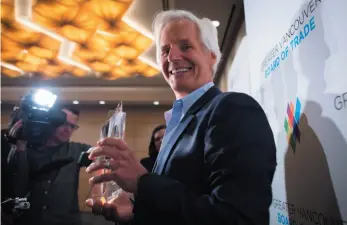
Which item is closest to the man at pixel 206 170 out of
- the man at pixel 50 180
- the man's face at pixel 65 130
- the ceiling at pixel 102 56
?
the man at pixel 50 180

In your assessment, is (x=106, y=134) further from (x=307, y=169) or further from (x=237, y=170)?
(x=307, y=169)

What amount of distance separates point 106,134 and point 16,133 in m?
1.22

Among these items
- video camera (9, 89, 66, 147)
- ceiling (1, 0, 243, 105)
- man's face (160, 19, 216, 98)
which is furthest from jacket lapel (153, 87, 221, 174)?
ceiling (1, 0, 243, 105)

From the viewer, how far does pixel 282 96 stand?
0.95m

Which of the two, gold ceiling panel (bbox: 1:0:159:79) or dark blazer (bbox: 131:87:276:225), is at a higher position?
gold ceiling panel (bbox: 1:0:159:79)

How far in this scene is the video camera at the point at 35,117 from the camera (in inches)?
62.5

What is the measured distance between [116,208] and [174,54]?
1.53 feet

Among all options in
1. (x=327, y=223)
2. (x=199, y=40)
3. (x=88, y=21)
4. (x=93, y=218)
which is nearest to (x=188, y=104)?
(x=199, y=40)

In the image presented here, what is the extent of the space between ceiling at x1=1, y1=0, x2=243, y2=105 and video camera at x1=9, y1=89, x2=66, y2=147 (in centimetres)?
123

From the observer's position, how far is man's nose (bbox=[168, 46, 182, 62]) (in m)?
0.80

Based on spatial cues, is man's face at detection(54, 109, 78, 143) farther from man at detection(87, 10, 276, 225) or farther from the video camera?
man at detection(87, 10, 276, 225)

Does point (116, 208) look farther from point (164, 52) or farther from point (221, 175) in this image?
point (164, 52)

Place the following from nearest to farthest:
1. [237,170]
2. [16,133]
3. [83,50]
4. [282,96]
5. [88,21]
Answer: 1. [237,170]
2. [282,96]
3. [16,133]
4. [88,21]
5. [83,50]

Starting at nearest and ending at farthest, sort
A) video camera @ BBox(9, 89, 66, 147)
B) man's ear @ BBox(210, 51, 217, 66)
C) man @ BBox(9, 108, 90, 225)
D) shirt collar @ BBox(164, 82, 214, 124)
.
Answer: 1. shirt collar @ BBox(164, 82, 214, 124)
2. man's ear @ BBox(210, 51, 217, 66)
3. video camera @ BBox(9, 89, 66, 147)
4. man @ BBox(9, 108, 90, 225)
